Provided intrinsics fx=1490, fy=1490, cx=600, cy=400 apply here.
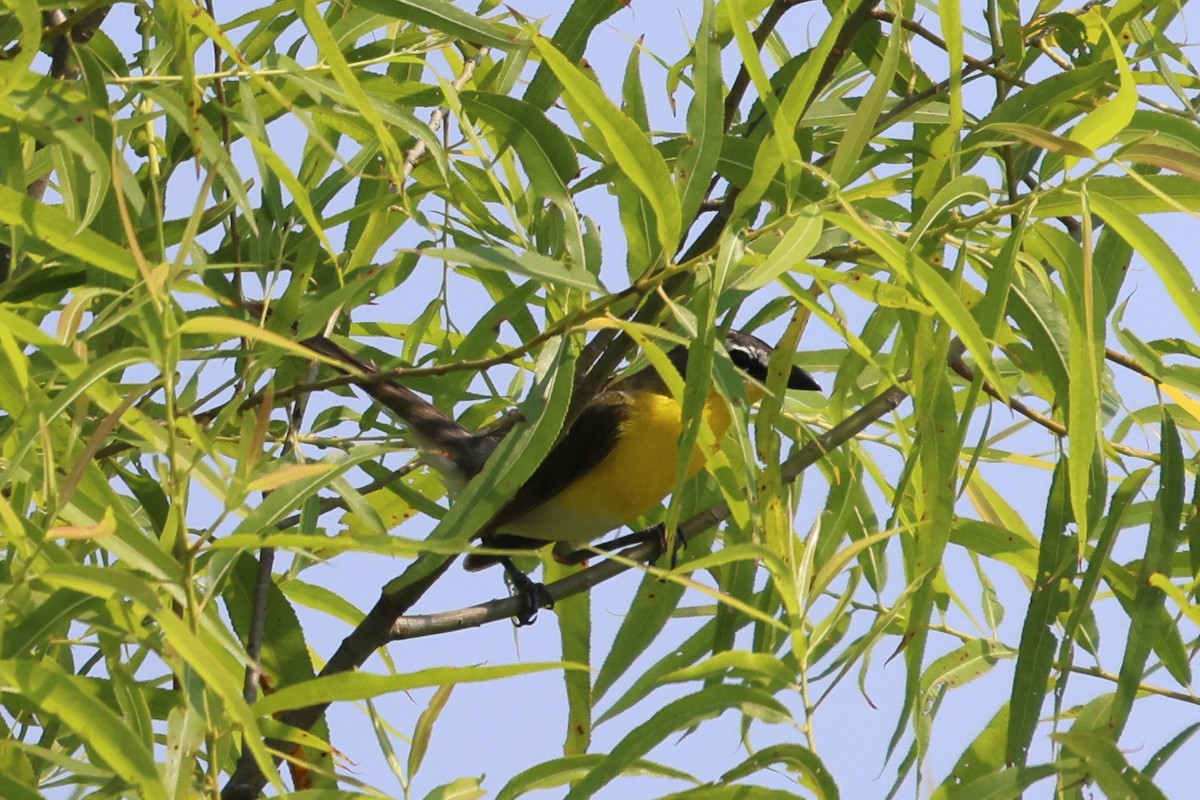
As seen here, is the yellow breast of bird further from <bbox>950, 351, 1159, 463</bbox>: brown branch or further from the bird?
<bbox>950, 351, 1159, 463</bbox>: brown branch

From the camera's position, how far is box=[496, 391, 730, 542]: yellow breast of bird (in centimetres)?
370

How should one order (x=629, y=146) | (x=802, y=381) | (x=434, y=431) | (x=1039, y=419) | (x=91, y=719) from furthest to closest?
1. (x=802, y=381)
2. (x=434, y=431)
3. (x=1039, y=419)
4. (x=629, y=146)
5. (x=91, y=719)

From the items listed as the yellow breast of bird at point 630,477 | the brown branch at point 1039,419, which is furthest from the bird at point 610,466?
the brown branch at point 1039,419

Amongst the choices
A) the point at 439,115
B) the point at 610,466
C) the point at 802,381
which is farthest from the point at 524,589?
the point at 439,115

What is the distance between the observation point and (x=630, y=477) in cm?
371

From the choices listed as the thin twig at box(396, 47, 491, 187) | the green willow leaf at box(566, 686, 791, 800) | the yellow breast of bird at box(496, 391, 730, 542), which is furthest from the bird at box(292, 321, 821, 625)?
the green willow leaf at box(566, 686, 791, 800)

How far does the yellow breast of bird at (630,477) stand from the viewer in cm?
370

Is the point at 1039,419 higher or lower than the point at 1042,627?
higher

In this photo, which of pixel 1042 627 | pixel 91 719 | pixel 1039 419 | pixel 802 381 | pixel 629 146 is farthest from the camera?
pixel 802 381

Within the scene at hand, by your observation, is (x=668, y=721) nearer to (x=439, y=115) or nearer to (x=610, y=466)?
(x=439, y=115)

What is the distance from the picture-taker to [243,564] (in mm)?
2375

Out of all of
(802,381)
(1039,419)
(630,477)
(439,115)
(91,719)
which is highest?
(439,115)

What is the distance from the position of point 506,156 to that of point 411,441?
2.51ft

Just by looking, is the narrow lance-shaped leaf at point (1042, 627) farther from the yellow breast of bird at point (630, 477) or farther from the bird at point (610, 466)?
the yellow breast of bird at point (630, 477)
